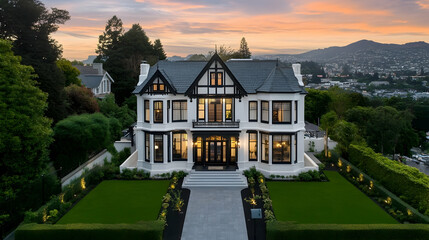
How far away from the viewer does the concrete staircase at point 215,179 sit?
2634 cm

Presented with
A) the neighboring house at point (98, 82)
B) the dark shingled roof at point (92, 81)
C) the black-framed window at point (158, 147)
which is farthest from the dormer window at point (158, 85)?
the dark shingled roof at point (92, 81)

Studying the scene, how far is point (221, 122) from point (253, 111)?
9.54ft

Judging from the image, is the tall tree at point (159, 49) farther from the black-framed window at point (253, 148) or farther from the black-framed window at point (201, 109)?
the black-framed window at point (253, 148)

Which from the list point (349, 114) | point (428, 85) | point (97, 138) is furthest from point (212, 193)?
point (428, 85)

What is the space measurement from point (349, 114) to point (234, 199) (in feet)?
107

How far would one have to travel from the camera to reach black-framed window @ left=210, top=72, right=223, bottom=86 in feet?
94.0

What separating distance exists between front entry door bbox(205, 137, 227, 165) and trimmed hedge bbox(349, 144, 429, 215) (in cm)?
1155

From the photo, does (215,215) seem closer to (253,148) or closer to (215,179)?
(215,179)

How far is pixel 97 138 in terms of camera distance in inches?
1129

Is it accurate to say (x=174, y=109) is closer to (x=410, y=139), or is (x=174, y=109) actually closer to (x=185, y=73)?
(x=185, y=73)

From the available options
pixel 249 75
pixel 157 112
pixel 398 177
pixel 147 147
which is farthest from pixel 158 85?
pixel 398 177

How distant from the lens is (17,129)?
18.6m

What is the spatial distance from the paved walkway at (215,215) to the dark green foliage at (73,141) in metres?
9.12

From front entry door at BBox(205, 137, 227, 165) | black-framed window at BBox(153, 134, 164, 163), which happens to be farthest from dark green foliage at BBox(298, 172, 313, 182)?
black-framed window at BBox(153, 134, 164, 163)
